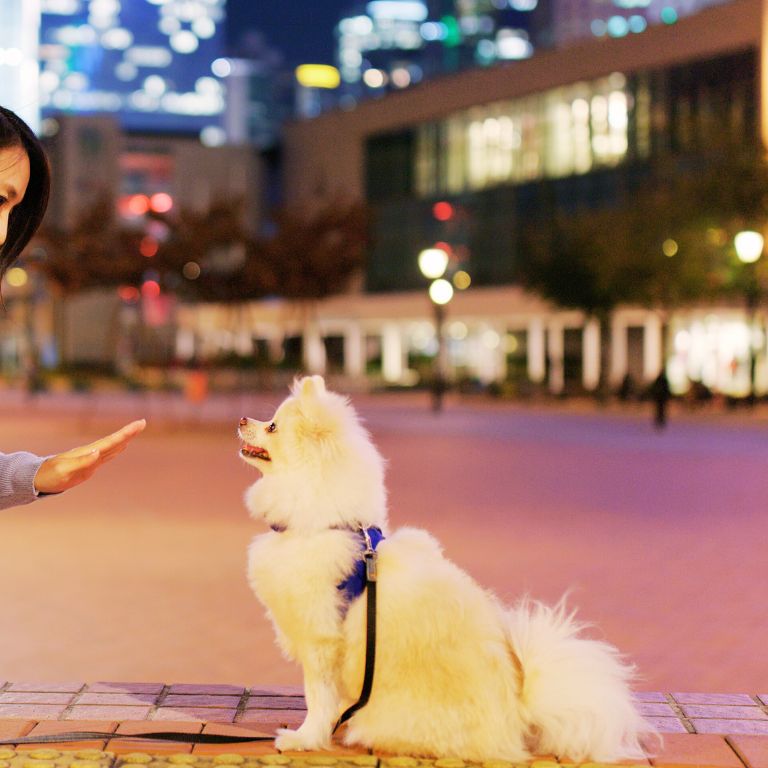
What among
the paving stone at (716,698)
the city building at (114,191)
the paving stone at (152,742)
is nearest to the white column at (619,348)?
the city building at (114,191)

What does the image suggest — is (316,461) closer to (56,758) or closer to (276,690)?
(56,758)

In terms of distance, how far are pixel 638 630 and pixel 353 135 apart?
208 feet

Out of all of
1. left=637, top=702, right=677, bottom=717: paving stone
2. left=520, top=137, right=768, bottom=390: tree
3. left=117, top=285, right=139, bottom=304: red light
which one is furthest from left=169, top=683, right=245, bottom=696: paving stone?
left=117, top=285, right=139, bottom=304: red light

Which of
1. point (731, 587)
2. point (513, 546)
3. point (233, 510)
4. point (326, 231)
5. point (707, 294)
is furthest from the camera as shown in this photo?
point (326, 231)

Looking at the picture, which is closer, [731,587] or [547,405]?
[731,587]

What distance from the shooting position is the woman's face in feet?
10.1

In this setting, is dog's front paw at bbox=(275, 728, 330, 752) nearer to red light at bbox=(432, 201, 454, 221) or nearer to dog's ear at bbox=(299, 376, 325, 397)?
dog's ear at bbox=(299, 376, 325, 397)

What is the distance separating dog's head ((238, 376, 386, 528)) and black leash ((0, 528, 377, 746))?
0.49ft

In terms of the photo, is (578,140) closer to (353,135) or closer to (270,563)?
(353,135)

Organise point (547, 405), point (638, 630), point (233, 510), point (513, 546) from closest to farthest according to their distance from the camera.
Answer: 1. point (638, 630)
2. point (513, 546)
3. point (233, 510)
4. point (547, 405)

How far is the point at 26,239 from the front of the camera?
11.1 ft

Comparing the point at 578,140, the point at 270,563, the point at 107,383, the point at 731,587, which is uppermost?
the point at 578,140

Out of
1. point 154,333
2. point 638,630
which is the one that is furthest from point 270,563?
point 154,333

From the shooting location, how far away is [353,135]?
2709 inches
